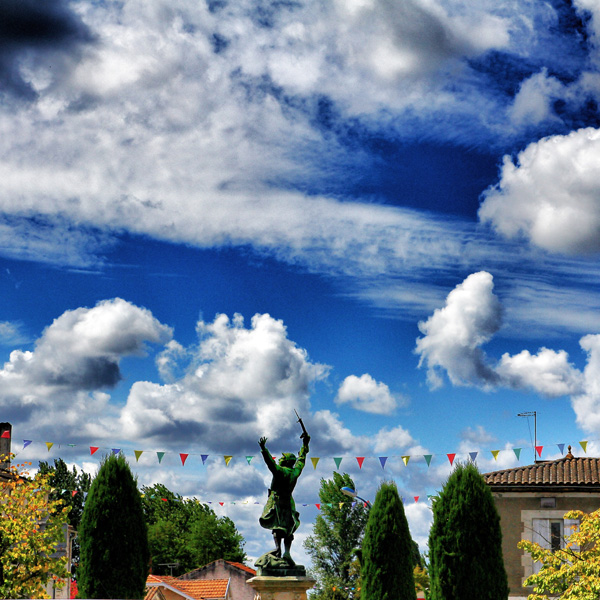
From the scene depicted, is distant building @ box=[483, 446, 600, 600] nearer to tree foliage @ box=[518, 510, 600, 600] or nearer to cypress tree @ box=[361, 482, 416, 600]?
tree foliage @ box=[518, 510, 600, 600]

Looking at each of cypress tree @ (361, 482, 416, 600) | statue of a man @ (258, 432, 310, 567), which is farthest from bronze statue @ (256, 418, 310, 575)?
cypress tree @ (361, 482, 416, 600)

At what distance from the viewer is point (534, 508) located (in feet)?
87.4

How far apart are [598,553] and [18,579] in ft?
52.5

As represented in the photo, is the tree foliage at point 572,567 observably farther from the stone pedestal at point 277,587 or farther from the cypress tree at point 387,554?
the stone pedestal at point 277,587

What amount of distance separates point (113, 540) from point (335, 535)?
35.5 metres

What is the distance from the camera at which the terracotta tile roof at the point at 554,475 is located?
1042 inches

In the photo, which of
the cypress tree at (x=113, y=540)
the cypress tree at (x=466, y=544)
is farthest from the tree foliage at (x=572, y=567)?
the cypress tree at (x=113, y=540)

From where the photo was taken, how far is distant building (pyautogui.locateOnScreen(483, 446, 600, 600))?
26.1m

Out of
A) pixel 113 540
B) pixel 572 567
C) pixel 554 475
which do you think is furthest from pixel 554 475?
pixel 113 540

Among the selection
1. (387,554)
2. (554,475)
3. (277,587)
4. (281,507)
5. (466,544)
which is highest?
(554,475)

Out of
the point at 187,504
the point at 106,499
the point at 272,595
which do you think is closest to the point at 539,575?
the point at 272,595

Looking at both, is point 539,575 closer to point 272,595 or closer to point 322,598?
point 272,595

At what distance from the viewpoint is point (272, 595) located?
53.3ft

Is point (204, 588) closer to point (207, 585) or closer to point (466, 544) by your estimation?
point (207, 585)
